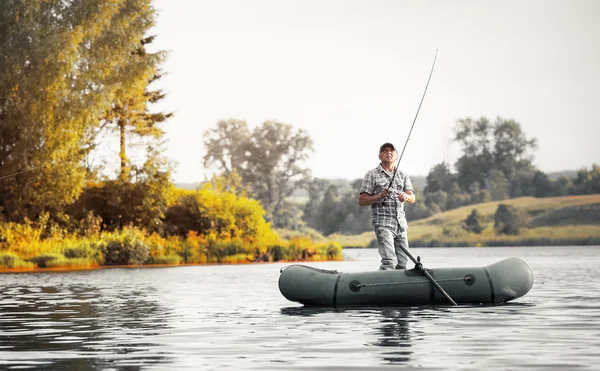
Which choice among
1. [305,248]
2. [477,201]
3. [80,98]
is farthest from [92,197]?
[477,201]

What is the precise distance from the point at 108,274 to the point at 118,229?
1126 centimetres

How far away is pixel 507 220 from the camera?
305 ft

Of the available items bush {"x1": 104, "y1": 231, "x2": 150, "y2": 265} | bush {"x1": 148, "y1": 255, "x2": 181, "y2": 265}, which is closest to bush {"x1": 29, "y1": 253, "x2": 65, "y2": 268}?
bush {"x1": 104, "y1": 231, "x2": 150, "y2": 265}

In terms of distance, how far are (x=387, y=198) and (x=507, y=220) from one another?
262ft

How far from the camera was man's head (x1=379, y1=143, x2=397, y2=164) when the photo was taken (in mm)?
14523

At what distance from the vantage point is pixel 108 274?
95.6 feet

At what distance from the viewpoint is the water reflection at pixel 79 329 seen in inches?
350

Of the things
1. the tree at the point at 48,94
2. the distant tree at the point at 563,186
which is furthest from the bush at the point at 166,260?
the distant tree at the point at 563,186

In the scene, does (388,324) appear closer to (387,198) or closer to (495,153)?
(387,198)

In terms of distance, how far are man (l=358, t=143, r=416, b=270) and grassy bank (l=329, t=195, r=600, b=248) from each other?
236 ft

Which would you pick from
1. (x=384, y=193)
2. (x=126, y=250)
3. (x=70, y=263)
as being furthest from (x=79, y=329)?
(x=126, y=250)

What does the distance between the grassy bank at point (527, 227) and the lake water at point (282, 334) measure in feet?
234

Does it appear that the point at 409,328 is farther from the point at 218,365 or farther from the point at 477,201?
the point at 477,201

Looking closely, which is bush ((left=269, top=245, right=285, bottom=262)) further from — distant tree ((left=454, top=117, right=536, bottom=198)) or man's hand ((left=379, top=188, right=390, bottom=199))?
distant tree ((left=454, top=117, right=536, bottom=198))
